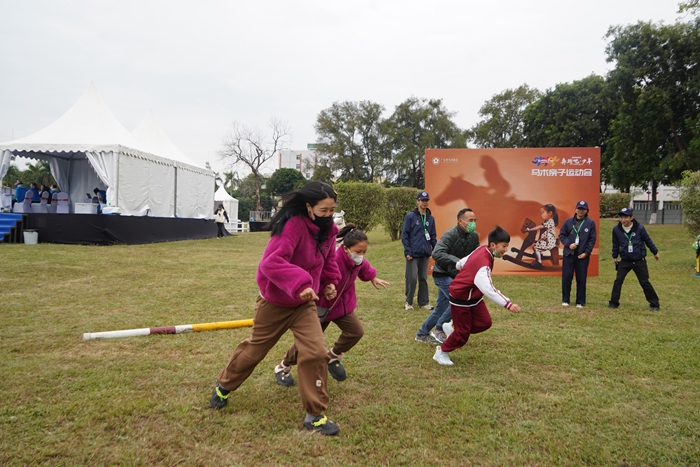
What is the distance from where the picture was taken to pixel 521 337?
6.32m

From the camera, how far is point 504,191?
1249 centimetres

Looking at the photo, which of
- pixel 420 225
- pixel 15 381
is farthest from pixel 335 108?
pixel 15 381

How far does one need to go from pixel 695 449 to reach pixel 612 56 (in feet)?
97.4

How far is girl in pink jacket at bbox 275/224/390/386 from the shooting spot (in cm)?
445

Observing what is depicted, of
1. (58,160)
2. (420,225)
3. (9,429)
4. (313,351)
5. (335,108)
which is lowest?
(9,429)

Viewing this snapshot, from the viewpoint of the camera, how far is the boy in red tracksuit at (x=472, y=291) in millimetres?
4749

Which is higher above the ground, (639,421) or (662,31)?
(662,31)

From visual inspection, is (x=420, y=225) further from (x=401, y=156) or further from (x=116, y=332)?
(x=401, y=156)

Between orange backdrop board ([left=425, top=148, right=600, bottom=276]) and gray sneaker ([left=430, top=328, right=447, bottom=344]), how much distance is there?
6526mm

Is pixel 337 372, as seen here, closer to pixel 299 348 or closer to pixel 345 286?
pixel 345 286

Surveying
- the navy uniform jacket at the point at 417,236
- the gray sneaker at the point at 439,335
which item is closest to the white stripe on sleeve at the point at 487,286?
the gray sneaker at the point at 439,335

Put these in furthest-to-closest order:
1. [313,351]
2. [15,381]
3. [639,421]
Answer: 1. [15,381]
2. [639,421]
3. [313,351]

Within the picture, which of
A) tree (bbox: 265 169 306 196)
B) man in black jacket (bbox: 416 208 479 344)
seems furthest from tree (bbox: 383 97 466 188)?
man in black jacket (bbox: 416 208 479 344)

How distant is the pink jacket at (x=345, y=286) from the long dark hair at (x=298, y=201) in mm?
1039
